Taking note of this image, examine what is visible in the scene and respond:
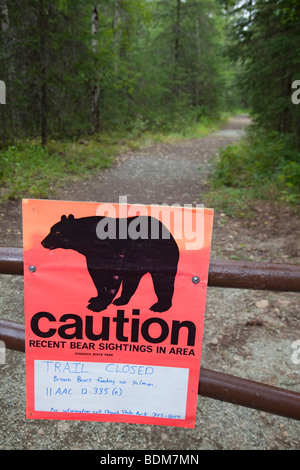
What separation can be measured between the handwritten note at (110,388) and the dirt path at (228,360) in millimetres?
1056

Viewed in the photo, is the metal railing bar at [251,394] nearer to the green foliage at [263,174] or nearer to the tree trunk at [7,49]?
the green foliage at [263,174]

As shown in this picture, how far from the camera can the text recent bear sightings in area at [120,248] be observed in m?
1.35

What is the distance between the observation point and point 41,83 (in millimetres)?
9922

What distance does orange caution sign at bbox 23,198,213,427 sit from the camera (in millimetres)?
1351

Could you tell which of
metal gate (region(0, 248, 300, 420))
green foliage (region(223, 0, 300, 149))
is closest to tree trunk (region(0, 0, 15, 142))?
green foliage (region(223, 0, 300, 149))

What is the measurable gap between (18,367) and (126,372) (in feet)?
6.36

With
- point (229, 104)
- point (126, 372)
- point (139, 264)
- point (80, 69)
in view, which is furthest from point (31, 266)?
point (229, 104)

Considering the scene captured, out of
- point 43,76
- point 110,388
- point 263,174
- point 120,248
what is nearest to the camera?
point 120,248

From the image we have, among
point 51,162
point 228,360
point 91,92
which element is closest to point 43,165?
point 51,162

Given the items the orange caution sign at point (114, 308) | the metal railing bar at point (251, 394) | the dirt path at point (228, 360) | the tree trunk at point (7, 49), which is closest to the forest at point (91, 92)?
the tree trunk at point (7, 49)

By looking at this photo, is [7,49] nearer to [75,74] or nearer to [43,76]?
[43,76]

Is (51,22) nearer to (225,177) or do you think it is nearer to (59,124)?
(59,124)

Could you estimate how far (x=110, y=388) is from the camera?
1.53 m

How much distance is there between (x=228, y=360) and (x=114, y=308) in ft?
7.14
